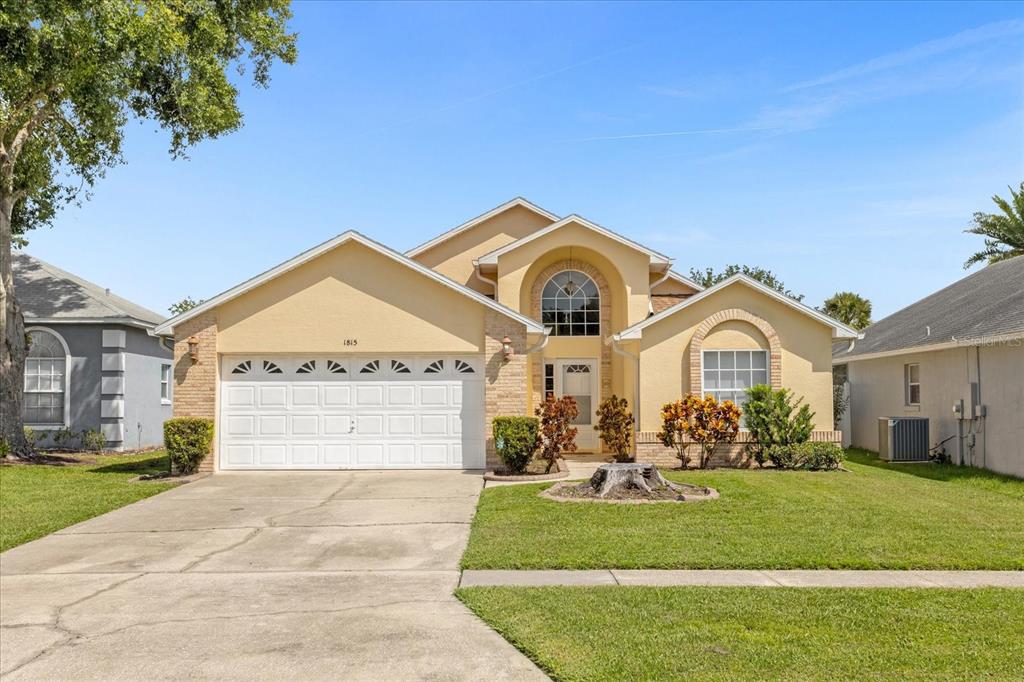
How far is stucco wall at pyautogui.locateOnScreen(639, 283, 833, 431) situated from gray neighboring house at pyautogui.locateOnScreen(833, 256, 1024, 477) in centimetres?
293

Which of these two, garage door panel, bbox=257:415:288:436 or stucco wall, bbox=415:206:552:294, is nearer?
garage door panel, bbox=257:415:288:436

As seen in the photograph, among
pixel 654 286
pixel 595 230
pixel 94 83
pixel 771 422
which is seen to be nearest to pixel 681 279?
pixel 654 286

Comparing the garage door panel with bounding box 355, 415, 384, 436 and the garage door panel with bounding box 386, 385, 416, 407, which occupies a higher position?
the garage door panel with bounding box 386, 385, 416, 407

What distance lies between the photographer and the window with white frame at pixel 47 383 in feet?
72.6

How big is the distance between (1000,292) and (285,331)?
16.9m

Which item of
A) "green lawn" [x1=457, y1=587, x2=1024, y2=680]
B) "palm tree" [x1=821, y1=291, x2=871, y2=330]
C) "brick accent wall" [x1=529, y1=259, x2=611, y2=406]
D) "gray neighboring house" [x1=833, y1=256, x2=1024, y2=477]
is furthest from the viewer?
"palm tree" [x1=821, y1=291, x2=871, y2=330]

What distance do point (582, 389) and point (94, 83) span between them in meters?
13.5

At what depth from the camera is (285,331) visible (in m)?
17.4

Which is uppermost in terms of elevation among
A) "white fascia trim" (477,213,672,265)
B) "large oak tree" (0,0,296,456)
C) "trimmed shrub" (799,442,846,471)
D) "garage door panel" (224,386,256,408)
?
"large oak tree" (0,0,296,456)

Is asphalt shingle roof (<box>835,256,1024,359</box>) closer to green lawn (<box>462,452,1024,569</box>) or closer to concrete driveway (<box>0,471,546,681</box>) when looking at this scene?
green lawn (<box>462,452,1024,569</box>)

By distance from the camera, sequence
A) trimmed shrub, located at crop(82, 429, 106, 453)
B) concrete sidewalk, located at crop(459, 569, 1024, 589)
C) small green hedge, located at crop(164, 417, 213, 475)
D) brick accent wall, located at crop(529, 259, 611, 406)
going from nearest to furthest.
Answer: concrete sidewalk, located at crop(459, 569, 1024, 589), small green hedge, located at crop(164, 417, 213, 475), brick accent wall, located at crop(529, 259, 611, 406), trimmed shrub, located at crop(82, 429, 106, 453)

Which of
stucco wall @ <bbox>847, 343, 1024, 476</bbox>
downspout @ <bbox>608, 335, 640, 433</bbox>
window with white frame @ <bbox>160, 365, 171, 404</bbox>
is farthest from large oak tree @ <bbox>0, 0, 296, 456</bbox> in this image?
Answer: stucco wall @ <bbox>847, 343, 1024, 476</bbox>

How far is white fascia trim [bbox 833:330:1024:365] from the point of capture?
51.7ft

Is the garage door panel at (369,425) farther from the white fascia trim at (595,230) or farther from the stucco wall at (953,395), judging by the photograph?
the stucco wall at (953,395)
